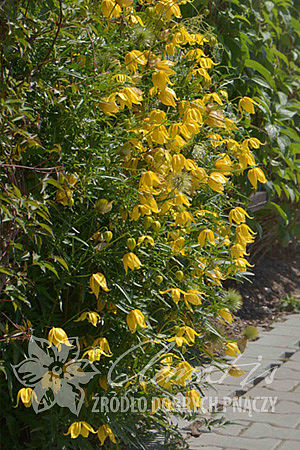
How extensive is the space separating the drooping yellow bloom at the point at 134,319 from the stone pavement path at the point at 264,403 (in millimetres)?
958

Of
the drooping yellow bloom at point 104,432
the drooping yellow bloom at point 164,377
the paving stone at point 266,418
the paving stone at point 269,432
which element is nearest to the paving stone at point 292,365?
the paving stone at point 266,418

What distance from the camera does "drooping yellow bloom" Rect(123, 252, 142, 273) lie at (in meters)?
2.49

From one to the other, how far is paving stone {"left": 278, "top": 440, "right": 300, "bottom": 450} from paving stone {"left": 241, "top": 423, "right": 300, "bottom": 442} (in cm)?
5

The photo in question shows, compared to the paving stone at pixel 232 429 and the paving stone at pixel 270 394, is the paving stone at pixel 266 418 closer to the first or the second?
the paving stone at pixel 232 429

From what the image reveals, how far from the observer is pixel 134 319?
2.51 m

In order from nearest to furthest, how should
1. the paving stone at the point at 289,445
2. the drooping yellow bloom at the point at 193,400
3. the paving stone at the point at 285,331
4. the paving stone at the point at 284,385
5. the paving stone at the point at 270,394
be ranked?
1. the drooping yellow bloom at the point at 193,400
2. the paving stone at the point at 289,445
3. the paving stone at the point at 270,394
4. the paving stone at the point at 284,385
5. the paving stone at the point at 285,331

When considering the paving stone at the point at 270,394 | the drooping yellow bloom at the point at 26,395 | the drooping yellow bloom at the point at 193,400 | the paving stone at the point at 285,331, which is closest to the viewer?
the drooping yellow bloom at the point at 26,395

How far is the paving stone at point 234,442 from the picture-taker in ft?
10.5

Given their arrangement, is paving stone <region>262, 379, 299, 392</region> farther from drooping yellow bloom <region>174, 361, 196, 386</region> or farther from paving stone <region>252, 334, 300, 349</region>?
drooping yellow bloom <region>174, 361, 196, 386</region>

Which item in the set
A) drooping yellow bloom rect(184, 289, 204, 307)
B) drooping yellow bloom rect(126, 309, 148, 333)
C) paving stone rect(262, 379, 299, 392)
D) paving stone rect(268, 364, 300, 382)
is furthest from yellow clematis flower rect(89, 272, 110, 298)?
paving stone rect(268, 364, 300, 382)

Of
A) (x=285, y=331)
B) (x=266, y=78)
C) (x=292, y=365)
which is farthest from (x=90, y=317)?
(x=266, y=78)

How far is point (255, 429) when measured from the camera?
341 cm

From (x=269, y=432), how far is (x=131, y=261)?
1.37m

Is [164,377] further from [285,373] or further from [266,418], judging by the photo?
[285,373]
